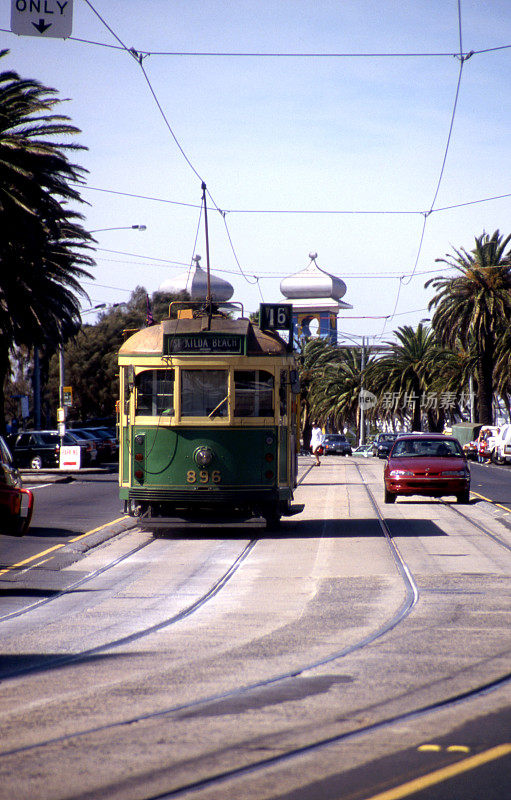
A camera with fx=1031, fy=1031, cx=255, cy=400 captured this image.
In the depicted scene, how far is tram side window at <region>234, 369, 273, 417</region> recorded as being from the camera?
52.6ft

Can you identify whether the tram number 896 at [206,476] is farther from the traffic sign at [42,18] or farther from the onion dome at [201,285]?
the onion dome at [201,285]

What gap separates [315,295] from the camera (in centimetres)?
12144

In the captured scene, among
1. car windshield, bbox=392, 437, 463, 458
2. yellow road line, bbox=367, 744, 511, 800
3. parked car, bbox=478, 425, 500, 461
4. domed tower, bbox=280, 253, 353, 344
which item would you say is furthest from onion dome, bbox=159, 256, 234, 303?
yellow road line, bbox=367, 744, 511, 800

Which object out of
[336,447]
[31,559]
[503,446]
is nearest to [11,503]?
[31,559]

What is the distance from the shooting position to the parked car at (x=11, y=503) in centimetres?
1127

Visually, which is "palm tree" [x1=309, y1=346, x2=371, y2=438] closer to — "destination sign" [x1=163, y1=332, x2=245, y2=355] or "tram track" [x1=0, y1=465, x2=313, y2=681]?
"destination sign" [x1=163, y1=332, x2=245, y2=355]

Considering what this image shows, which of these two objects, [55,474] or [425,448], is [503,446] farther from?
[425,448]

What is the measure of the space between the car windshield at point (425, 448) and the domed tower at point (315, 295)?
310 feet

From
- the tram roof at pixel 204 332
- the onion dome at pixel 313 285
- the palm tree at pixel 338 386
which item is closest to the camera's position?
the tram roof at pixel 204 332

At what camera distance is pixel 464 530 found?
1714 cm

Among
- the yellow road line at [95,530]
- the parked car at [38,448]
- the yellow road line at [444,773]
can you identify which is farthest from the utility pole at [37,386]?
the yellow road line at [444,773]

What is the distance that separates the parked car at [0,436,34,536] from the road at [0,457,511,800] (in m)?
0.67

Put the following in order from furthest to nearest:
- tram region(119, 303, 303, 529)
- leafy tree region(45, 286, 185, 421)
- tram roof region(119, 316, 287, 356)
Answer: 1. leafy tree region(45, 286, 185, 421)
2. tram roof region(119, 316, 287, 356)
3. tram region(119, 303, 303, 529)

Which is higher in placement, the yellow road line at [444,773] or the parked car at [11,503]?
the parked car at [11,503]
